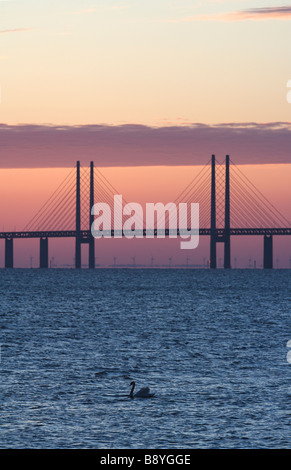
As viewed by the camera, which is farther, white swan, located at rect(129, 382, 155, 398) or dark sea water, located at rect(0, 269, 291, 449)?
white swan, located at rect(129, 382, 155, 398)

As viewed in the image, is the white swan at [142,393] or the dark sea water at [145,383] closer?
the dark sea water at [145,383]

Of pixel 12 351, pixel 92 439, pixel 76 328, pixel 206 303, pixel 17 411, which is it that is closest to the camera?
pixel 92 439

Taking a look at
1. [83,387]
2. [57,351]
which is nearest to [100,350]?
[57,351]

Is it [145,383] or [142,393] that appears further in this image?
[145,383]

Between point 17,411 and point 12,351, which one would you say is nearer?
point 17,411

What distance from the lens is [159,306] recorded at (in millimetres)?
91500

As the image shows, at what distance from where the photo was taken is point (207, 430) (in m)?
26.8

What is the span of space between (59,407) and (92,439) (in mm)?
4519
